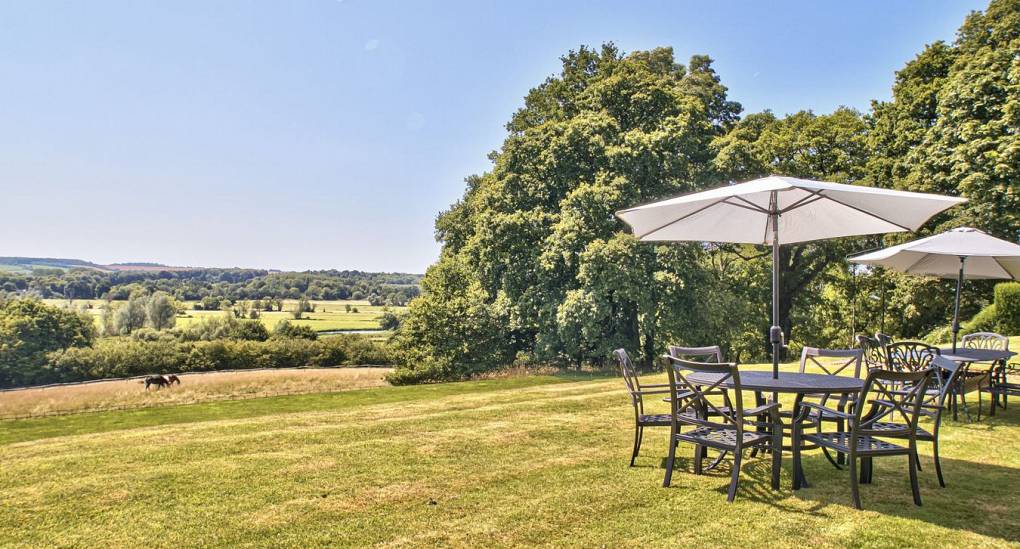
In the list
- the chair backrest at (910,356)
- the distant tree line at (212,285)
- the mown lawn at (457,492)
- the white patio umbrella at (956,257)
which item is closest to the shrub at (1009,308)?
the white patio umbrella at (956,257)

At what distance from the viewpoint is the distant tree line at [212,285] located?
7723 cm

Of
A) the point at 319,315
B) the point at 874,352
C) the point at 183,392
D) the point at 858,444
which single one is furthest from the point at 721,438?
the point at 319,315

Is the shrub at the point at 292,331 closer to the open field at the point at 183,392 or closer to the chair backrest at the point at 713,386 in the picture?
the open field at the point at 183,392

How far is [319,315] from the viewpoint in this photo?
69.6m

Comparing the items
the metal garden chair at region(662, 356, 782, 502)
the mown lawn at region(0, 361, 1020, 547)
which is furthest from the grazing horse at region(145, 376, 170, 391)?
the metal garden chair at region(662, 356, 782, 502)

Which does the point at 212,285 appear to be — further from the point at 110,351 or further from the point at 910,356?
the point at 910,356

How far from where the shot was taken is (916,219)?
5.16 meters

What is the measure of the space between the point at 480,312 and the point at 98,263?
11512cm

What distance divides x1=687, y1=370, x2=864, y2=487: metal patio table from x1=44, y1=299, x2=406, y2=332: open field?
181 feet

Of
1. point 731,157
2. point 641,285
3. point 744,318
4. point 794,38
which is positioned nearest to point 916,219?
point 641,285

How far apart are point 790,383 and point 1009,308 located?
18981mm

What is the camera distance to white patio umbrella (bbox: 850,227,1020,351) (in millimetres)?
7398

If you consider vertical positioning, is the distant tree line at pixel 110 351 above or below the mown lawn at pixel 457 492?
below

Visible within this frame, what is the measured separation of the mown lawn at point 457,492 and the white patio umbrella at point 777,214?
4.95ft
